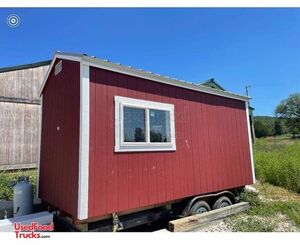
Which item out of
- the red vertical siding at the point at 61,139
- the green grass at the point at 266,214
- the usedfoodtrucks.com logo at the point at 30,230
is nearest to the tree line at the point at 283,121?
the green grass at the point at 266,214

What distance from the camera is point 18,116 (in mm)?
10461

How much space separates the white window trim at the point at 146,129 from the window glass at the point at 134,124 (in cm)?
7

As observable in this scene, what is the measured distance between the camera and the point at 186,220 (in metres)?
4.72

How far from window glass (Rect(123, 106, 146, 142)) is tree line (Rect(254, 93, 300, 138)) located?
149ft

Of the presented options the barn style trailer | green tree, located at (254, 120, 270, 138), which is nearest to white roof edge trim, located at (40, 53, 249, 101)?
the barn style trailer

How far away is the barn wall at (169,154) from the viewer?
4.00 metres

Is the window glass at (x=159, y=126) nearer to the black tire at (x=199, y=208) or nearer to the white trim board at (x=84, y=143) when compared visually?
the white trim board at (x=84, y=143)

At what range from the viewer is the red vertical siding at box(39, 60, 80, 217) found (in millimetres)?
4008

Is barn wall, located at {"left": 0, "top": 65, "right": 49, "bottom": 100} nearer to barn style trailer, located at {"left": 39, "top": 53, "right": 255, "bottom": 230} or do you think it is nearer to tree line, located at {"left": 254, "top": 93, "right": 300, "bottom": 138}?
barn style trailer, located at {"left": 39, "top": 53, "right": 255, "bottom": 230}

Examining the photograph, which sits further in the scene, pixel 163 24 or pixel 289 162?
pixel 289 162

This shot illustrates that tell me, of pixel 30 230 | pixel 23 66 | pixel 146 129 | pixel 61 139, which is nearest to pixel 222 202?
pixel 146 129

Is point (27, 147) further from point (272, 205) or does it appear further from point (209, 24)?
point (272, 205)
